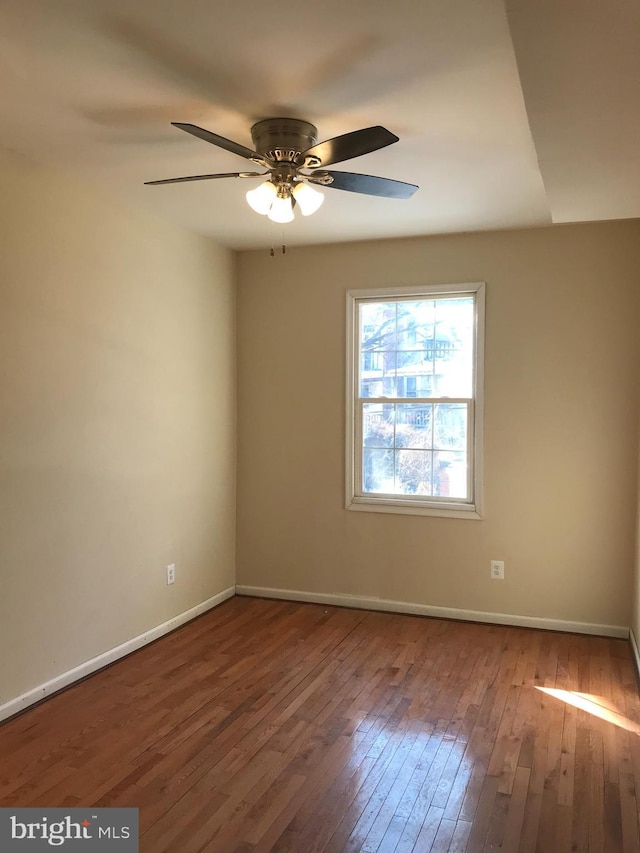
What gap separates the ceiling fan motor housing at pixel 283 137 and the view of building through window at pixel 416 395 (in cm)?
204

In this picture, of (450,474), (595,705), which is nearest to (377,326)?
(450,474)

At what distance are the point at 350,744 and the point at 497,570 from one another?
1886 mm

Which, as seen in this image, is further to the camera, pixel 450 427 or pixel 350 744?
pixel 450 427

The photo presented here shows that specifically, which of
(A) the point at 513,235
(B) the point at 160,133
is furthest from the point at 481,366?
(B) the point at 160,133

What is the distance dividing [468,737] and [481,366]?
90.1 inches

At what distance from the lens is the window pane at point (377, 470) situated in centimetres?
466

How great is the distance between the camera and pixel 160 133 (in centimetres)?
278

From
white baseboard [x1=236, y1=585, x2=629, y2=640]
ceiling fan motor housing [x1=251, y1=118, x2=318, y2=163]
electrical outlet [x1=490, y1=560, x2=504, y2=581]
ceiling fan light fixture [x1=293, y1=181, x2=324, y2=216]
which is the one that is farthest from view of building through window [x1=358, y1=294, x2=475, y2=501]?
ceiling fan motor housing [x1=251, y1=118, x2=318, y2=163]

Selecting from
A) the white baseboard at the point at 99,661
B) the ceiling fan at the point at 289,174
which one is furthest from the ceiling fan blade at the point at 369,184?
the white baseboard at the point at 99,661

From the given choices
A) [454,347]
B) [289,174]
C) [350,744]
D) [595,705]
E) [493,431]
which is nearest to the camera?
[289,174]

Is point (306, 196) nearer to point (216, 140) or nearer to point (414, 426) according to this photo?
point (216, 140)

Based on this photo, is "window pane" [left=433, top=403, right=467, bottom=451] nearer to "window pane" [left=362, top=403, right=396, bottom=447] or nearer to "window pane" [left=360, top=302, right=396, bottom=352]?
"window pane" [left=362, top=403, right=396, bottom=447]

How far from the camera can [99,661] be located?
141 inches

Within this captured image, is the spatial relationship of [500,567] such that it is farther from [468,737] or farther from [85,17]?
[85,17]
